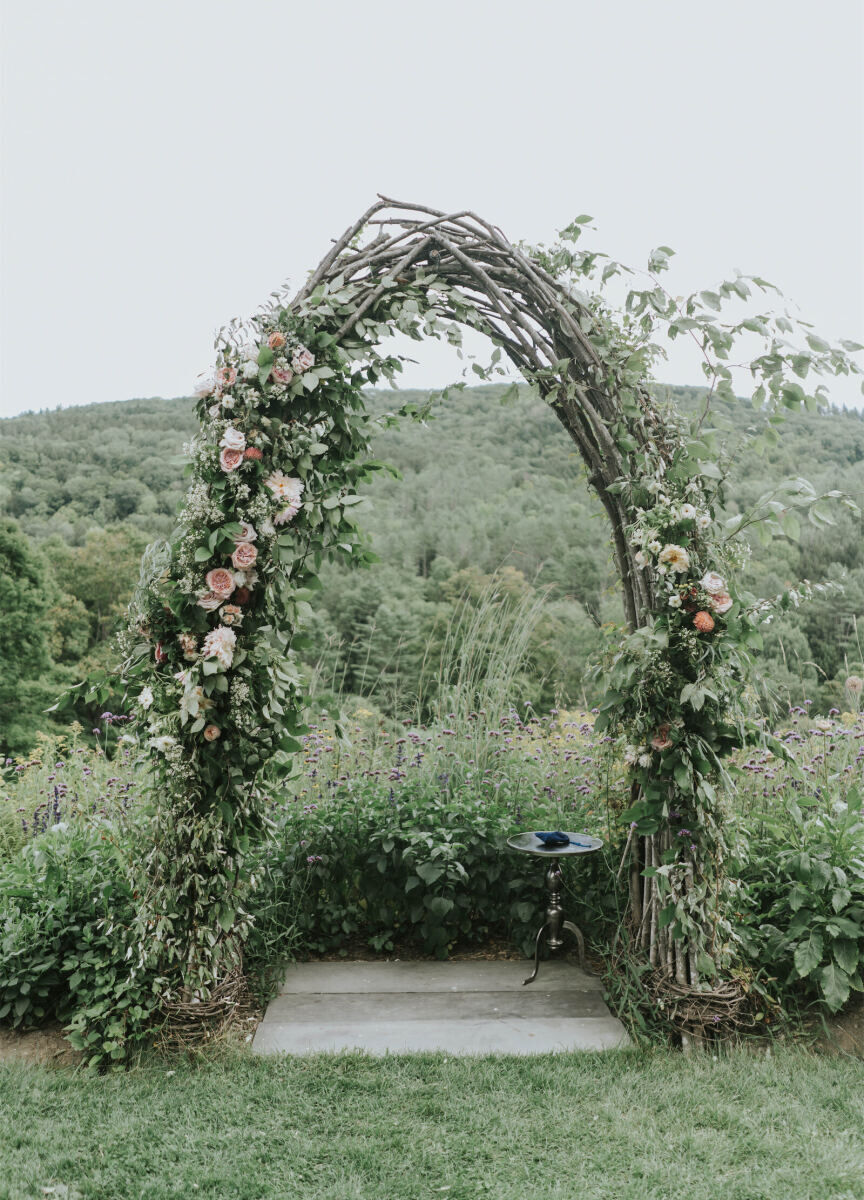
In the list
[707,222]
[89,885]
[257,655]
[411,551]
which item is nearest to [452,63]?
[707,222]

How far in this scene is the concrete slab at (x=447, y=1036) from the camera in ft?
7.98

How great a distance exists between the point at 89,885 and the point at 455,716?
1.77m

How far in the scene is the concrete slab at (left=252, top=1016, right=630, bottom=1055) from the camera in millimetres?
2434

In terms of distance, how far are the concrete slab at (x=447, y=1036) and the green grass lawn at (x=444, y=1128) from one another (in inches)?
3.7

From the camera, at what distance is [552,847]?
288 centimetres

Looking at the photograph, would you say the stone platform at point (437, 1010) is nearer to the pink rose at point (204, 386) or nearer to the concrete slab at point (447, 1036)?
the concrete slab at point (447, 1036)

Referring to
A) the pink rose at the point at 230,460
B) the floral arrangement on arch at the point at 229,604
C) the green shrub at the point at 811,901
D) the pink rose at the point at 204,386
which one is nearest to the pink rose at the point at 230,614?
the floral arrangement on arch at the point at 229,604

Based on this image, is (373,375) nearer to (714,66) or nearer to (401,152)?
(714,66)

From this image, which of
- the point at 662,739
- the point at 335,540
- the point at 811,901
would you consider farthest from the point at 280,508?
the point at 811,901

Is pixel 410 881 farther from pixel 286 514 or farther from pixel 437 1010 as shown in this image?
pixel 286 514

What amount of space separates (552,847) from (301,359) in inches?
70.4

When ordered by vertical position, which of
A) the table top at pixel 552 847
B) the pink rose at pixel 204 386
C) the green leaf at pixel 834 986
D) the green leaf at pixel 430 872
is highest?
the pink rose at pixel 204 386

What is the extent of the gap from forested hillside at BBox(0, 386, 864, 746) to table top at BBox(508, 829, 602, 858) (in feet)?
24.8

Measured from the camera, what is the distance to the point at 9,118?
22.2 feet
